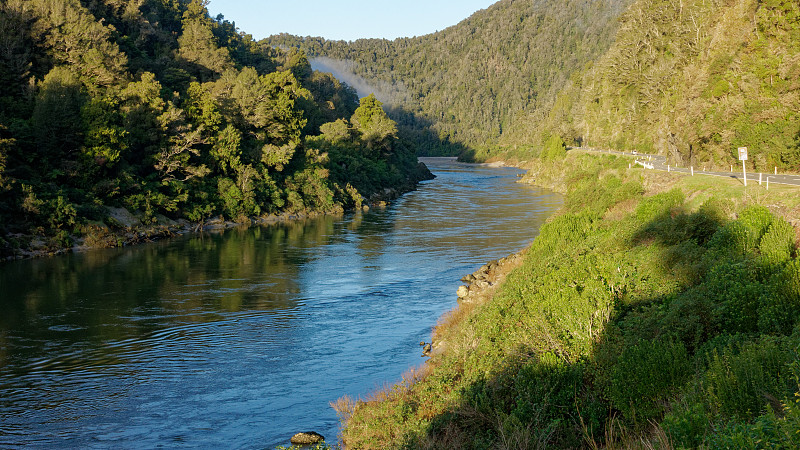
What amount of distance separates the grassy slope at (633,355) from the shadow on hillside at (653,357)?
0.04 m

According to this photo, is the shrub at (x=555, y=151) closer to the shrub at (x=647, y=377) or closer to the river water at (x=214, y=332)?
the river water at (x=214, y=332)

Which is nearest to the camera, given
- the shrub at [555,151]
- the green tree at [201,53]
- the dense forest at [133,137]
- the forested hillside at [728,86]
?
the forested hillside at [728,86]

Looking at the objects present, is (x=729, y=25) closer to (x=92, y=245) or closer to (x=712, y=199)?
(x=712, y=199)

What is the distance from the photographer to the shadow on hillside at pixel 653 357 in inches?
440

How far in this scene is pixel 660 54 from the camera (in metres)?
94.8

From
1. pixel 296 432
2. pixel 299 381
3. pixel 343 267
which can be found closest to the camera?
pixel 296 432

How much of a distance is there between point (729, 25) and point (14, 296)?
189 feet

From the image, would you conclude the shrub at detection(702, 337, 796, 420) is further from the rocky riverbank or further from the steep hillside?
the steep hillside

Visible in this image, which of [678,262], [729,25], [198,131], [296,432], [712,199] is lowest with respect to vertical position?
[296,432]

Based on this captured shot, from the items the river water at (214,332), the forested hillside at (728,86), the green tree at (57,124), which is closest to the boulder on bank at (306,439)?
the river water at (214,332)

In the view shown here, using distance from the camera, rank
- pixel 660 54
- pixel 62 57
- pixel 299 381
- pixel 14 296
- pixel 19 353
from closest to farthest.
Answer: pixel 299 381
pixel 19 353
pixel 14 296
pixel 62 57
pixel 660 54

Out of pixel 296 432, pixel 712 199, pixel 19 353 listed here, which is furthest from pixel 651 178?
pixel 19 353

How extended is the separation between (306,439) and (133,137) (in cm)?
4803

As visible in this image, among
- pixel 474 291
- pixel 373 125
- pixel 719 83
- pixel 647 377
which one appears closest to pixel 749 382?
pixel 647 377
